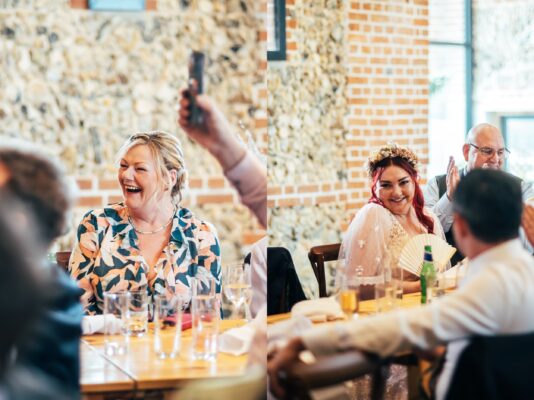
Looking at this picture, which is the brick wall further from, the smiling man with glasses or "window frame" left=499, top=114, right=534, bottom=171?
"window frame" left=499, top=114, right=534, bottom=171

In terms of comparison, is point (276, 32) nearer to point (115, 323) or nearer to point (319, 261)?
point (319, 261)

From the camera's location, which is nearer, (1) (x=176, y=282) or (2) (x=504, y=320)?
(2) (x=504, y=320)

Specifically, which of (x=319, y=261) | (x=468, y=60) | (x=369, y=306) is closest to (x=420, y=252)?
(x=319, y=261)

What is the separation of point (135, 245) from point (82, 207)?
0.85 metres

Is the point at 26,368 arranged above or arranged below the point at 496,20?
below

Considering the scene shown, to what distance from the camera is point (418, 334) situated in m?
2.15

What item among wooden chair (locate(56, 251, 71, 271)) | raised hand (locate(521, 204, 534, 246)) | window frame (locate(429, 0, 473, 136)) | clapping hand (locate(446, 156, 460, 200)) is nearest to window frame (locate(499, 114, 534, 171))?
window frame (locate(429, 0, 473, 136))

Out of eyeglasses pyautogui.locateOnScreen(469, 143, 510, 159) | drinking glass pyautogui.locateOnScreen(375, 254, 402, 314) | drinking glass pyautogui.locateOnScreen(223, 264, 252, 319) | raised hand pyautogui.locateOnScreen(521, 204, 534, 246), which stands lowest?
drinking glass pyautogui.locateOnScreen(375, 254, 402, 314)

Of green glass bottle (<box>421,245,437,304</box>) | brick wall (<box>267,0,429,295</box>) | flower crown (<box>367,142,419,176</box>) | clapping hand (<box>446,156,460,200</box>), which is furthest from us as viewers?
clapping hand (<box>446,156,460,200</box>)

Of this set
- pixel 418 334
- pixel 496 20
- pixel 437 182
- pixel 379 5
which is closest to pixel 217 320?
pixel 418 334

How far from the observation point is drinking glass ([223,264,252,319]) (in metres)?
2.73

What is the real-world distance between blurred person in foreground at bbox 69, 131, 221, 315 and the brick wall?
476mm

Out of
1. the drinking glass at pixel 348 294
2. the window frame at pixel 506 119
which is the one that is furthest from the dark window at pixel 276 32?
the window frame at pixel 506 119

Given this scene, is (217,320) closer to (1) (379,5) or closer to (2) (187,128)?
(2) (187,128)
